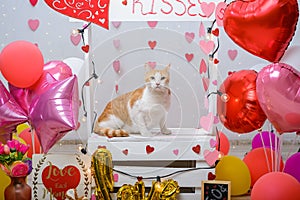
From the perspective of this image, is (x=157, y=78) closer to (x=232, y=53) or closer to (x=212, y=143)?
(x=212, y=143)

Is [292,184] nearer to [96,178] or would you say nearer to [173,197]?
[173,197]

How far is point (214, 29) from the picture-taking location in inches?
79.7

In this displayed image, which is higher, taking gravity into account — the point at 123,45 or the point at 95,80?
the point at 123,45

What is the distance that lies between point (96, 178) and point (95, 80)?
396 mm

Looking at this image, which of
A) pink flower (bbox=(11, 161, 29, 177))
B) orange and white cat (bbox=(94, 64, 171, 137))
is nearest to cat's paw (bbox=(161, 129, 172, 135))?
orange and white cat (bbox=(94, 64, 171, 137))

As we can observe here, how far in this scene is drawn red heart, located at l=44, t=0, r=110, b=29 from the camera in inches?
79.7

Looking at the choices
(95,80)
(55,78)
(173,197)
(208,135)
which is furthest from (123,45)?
(173,197)

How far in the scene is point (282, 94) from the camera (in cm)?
176

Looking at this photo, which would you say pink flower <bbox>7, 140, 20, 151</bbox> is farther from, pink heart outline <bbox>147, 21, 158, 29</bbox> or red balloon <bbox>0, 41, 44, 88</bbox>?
pink heart outline <bbox>147, 21, 158, 29</bbox>

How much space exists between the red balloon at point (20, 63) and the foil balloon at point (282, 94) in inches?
34.3

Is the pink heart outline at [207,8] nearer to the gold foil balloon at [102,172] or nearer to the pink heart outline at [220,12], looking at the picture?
the pink heart outline at [220,12]

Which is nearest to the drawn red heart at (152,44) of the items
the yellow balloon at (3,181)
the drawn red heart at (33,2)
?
the yellow balloon at (3,181)

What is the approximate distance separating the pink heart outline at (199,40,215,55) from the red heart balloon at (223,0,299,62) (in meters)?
0.12

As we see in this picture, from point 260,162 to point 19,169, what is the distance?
3.25 feet
